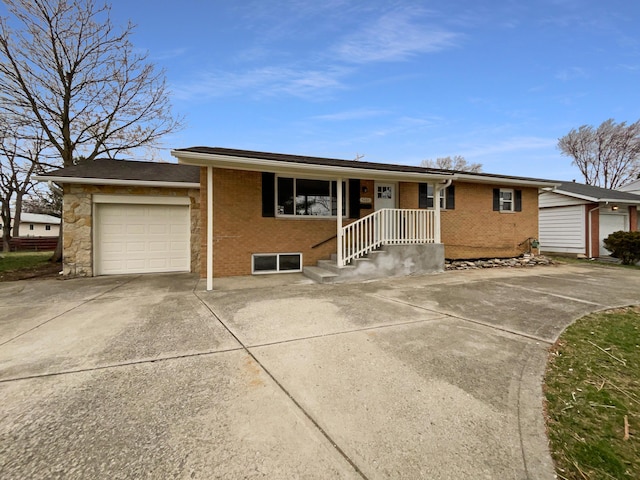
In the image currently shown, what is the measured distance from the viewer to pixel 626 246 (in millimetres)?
11625

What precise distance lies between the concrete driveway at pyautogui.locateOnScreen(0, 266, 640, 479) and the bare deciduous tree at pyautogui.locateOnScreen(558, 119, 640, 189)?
109 feet

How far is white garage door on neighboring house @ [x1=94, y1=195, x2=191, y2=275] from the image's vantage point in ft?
28.2

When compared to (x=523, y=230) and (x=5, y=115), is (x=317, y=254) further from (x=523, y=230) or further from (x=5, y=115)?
(x=5, y=115)

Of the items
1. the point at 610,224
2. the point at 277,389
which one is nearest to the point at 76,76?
the point at 277,389

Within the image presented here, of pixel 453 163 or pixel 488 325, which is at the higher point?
pixel 453 163

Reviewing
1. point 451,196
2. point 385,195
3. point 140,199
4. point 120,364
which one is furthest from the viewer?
point 451,196

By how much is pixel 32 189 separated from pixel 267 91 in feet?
58.6

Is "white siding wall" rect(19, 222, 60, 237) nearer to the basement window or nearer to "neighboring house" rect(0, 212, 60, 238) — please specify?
"neighboring house" rect(0, 212, 60, 238)

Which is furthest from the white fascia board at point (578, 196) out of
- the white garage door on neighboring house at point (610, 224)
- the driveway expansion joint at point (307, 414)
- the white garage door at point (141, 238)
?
the white garage door at point (141, 238)

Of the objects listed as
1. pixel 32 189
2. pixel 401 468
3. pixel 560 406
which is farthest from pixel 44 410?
pixel 32 189

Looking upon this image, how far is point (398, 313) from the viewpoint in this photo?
4566mm

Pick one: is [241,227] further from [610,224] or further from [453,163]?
[453,163]

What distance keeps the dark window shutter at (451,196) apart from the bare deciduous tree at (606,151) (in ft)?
94.6

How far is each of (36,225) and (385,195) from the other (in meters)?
50.9
